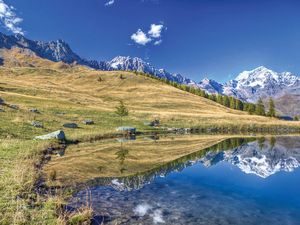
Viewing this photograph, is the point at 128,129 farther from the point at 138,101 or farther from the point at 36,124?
the point at 138,101

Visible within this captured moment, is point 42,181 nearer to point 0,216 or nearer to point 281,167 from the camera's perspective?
point 0,216

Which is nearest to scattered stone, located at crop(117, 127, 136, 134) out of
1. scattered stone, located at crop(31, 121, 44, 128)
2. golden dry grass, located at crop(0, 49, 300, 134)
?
scattered stone, located at crop(31, 121, 44, 128)

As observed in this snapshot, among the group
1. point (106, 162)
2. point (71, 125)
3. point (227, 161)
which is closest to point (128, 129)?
point (71, 125)

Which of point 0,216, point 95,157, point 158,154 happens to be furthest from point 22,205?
point 158,154

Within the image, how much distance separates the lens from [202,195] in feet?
82.0

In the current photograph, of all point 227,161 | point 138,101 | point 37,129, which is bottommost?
point 227,161

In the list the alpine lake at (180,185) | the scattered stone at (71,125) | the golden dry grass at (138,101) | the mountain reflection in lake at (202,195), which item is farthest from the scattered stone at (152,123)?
the mountain reflection in lake at (202,195)

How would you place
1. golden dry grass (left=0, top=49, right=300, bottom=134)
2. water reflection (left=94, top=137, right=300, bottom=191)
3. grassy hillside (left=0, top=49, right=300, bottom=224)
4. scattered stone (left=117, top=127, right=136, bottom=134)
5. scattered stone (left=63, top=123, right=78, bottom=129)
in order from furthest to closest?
golden dry grass (left=0, top=49, right=300, bottom=134) → scattered stone (left=117, top=127, right=136, bottom=134) → scattered stone (left=63, top=123, right=78, bottom=129) → water reflection (left=94, top=137, right=300, bottom=191) → grassy hillside (left=0, top=49, right=300, bottom=224)

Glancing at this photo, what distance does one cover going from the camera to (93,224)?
56.0 feet

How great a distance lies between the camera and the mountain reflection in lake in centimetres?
1916

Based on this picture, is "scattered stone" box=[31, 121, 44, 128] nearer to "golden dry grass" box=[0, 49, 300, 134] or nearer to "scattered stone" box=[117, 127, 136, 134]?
"scattered stone" box=[117, 127, 136, 134]

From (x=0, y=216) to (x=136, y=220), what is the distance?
7.10 metres

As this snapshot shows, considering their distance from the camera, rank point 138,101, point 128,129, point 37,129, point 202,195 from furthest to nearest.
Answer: point 138,101, point 128,129, point 37,129, point 202,195

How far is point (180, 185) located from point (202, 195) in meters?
3.24
